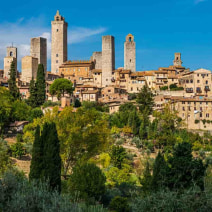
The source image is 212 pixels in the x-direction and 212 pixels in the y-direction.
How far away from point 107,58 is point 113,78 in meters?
4.96

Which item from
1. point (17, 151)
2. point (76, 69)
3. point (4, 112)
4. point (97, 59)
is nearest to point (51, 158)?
point (17, 151)

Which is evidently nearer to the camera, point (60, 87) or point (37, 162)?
point (37, 162)

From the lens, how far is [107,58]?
87.4m

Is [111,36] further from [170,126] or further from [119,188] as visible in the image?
[119,188]

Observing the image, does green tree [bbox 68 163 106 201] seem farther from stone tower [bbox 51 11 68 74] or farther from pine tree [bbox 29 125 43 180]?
stone tower [bbox 51 11 68 74]

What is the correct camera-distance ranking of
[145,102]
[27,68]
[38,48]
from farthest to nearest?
1. [38,48]
2. [27,68]
3. [145,102]

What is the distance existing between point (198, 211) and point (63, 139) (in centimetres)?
1641

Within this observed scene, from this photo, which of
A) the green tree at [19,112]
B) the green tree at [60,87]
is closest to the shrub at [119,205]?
the green tree at [19,112]

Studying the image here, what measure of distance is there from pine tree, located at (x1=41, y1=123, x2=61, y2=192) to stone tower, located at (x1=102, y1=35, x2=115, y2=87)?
6094 cm

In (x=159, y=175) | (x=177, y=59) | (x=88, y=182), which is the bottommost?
(x=88, y=182)

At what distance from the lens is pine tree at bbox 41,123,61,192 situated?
23019 mm

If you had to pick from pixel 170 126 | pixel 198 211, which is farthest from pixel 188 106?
pixel 198 211

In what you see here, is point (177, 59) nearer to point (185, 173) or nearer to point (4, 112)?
point (4, 112)

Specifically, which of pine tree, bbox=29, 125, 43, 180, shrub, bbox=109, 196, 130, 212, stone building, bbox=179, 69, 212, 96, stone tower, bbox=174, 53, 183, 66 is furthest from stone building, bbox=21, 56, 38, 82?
shrub, bbox=109, 196, 130, 212
